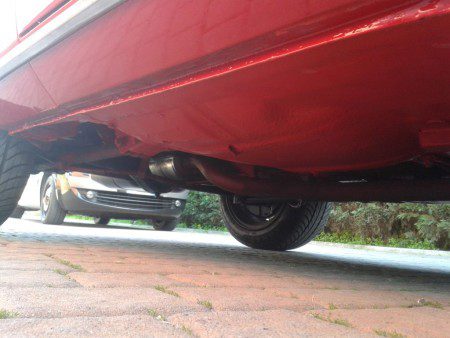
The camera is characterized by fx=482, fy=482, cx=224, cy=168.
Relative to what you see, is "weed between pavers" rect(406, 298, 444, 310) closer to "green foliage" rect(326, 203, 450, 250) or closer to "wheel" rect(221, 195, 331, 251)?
"wheel" rect(221, 195, 331, 251)

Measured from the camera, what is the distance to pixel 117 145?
99.9 inches

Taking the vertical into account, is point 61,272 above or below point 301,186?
below

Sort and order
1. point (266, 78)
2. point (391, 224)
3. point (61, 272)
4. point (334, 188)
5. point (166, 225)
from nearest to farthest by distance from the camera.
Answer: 1. point (266, 78)
2. point (61, 272)
3. point (334, 188)
4. point (391, 224)
5. point (166, 225)

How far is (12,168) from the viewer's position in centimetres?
310

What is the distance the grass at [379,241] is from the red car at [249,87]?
203 inches

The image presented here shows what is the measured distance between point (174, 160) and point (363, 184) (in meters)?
0.96

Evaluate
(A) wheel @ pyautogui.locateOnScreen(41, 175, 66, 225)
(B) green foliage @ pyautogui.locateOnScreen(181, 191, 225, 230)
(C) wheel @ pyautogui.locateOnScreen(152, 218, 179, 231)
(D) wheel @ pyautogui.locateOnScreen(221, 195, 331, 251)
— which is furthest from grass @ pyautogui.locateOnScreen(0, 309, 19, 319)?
(B) green foliage @ pyautogui.locateOnScreen(181, 191, 225, 230)

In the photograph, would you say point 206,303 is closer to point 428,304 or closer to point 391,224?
point 428,304

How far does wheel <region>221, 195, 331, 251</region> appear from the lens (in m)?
3.56

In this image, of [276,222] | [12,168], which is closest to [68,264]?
[12,168]

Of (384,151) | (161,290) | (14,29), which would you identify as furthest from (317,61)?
(14,29)

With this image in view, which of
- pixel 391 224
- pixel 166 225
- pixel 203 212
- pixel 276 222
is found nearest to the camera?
pixel 276 222

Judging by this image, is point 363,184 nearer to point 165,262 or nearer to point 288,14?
point 165,262

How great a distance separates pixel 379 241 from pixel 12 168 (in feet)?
19.8
